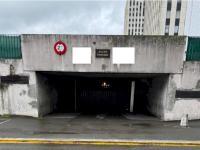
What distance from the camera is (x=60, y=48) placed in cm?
828

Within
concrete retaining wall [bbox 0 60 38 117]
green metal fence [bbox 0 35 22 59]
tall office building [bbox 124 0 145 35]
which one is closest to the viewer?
green metal fence [bbox 0 35 22 59]

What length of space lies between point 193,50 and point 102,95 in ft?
29.4

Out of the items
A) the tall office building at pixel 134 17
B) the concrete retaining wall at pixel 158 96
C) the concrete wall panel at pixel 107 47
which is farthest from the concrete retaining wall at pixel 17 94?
the tall office building at pixel 134 17

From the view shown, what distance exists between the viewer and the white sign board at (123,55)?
8.21m

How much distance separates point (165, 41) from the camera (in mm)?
8117

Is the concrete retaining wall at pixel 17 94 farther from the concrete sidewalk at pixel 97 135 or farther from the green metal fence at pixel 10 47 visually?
the concrete sidewalk at pixel 97 135

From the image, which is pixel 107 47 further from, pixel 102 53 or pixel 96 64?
pixel 96 64

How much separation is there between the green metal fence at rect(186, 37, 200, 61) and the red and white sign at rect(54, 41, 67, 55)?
6.43 meters

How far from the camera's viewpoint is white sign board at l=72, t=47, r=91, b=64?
27.1 ft

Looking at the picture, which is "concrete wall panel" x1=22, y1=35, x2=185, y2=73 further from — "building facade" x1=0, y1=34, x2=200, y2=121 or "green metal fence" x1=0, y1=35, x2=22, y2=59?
"green metal fence" x1=0, y1=35, x2=22, y2=59

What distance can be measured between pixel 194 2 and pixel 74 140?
22311 mm

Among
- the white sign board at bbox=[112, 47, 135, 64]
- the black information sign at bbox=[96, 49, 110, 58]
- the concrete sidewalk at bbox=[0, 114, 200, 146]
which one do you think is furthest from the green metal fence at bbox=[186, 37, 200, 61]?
the black information sign at bbox=[96, 49, 110, 58]

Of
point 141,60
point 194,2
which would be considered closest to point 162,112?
point 141,60

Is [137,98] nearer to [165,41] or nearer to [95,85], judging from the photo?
[95,85]
